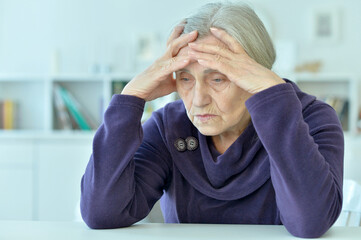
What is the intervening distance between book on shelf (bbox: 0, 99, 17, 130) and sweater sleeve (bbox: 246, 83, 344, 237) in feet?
11.3

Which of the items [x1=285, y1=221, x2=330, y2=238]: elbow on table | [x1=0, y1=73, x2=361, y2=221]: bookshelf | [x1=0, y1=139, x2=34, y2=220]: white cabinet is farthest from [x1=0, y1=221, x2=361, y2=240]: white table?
[x1=0, y1=139, x2=34, y2=220]: white cabinet

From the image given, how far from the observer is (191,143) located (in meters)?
1.33

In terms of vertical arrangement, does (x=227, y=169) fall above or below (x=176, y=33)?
below

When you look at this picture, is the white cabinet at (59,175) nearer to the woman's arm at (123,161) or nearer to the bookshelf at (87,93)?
the bookshelf at (87,93)

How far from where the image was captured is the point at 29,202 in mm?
3791

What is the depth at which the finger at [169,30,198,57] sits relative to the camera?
1.23 m

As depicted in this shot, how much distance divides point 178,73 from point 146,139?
0.21m

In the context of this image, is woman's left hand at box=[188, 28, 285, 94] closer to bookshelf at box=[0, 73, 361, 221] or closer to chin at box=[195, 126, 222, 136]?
chin at box=[195, 126, 222, 136]

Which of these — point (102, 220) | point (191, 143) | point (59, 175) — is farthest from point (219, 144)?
point (59, 175)

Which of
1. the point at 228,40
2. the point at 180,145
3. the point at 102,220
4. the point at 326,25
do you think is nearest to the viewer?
the point at 102,220

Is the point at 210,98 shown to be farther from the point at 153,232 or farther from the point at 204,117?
the point at 153,232

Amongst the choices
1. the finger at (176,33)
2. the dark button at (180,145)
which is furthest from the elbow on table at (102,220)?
the finger at (176,33)

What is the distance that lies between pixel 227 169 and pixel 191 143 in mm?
136

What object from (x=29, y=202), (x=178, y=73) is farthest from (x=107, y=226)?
(x=29, y=202)
